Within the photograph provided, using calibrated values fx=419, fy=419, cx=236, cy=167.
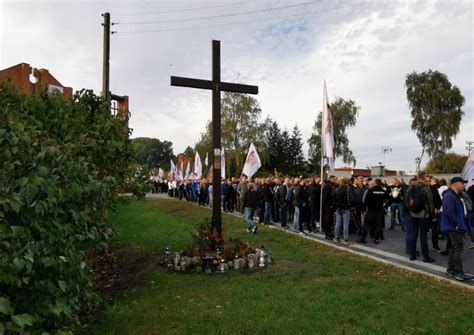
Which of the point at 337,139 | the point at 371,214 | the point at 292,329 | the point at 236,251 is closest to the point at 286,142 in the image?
the point at 337,139

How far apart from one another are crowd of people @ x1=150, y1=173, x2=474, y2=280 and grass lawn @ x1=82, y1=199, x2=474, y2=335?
1325 millimetres

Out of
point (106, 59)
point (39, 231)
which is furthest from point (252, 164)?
point (39, 231)

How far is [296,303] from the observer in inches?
239

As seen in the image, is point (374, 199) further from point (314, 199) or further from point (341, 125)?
point (341, 125)

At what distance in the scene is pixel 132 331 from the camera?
515 centimetres

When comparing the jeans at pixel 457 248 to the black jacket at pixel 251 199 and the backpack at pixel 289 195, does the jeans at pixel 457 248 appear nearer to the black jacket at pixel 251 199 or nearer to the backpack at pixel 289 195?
the black jacket at pixel 251 199

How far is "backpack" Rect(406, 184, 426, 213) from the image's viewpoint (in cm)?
938

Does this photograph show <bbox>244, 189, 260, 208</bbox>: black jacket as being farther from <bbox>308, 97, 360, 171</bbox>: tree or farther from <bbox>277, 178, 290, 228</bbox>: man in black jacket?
<bbox>308, 97, 360, 171</bbox>: tree

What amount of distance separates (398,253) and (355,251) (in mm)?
1053

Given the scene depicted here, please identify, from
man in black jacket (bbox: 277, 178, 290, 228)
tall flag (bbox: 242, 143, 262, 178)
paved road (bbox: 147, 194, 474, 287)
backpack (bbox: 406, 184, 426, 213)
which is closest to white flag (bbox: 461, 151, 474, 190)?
paved road (bbox: 147, 194, 474, 287)

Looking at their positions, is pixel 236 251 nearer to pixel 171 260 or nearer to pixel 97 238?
pixel 171 260

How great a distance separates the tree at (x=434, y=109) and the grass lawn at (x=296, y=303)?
1470 inches

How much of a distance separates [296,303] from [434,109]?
40822 mm

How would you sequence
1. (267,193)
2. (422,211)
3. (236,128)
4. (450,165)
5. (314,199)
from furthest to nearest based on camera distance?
(450,165), (236,128), (267,193), (314,199), (422,211)
